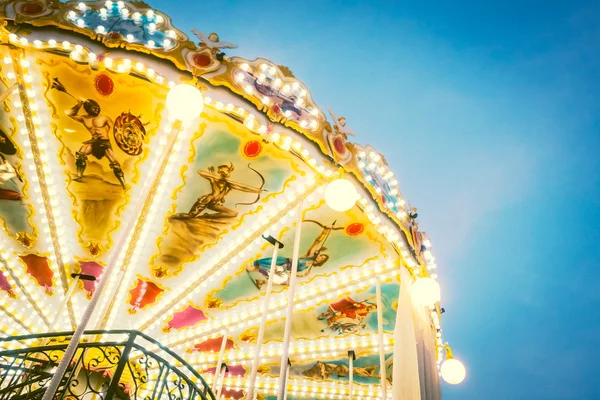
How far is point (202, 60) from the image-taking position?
3939 millimetres

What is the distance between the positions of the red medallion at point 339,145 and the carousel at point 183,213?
0.03m

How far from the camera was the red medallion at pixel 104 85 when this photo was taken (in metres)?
4.14

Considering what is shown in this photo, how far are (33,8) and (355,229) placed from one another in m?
4.71

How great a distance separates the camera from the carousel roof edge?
375 centimetres

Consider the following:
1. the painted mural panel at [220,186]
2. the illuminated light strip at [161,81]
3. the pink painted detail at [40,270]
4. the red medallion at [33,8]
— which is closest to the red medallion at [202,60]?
the illuminated light strip at [161,81]

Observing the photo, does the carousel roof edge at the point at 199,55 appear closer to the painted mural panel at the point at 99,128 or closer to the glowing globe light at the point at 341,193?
the painted mural panel at the point at 99,128

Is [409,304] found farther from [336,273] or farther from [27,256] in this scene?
[27,256]

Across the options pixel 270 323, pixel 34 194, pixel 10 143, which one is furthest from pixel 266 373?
pixel 10 143

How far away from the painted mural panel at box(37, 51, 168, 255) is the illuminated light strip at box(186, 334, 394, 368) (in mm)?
4392

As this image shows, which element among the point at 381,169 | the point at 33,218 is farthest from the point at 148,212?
the point at 381,169

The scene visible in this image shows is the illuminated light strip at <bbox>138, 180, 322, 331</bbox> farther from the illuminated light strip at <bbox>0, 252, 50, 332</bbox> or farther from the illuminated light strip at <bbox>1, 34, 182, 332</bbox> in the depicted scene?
the illuminated light strip at <bbox>0, 252, 50, 332</bbox>

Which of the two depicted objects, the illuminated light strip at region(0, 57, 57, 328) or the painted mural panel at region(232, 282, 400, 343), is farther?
the painted mural panel at region(232, 282, 400, 343)

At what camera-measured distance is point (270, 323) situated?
752cm

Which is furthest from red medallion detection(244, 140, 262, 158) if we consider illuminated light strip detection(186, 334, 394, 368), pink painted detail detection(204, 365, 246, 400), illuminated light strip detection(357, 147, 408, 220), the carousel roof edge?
pink painted detail detection(204, 365, 246, 400)
